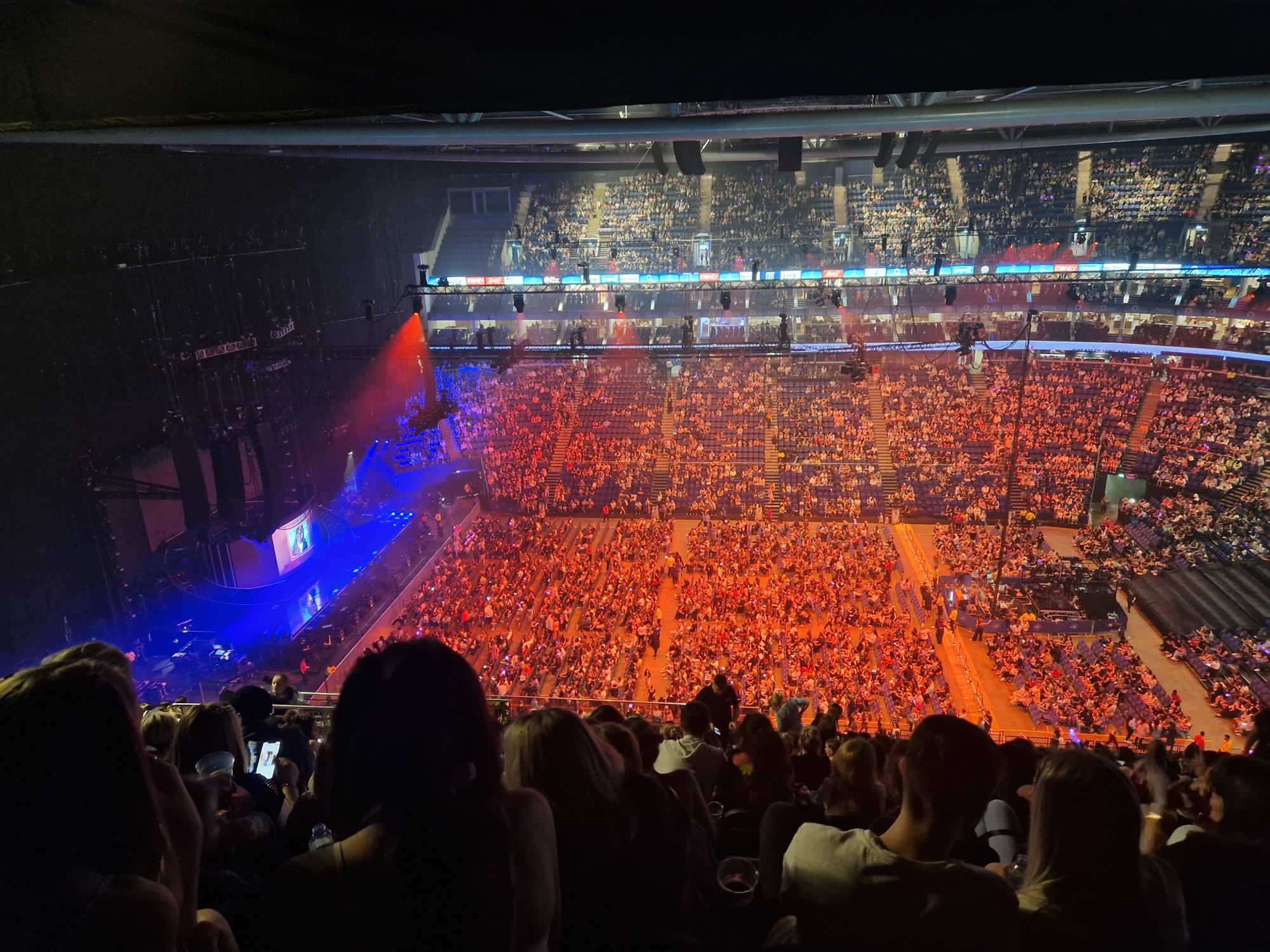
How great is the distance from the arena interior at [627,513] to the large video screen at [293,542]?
0.14 m

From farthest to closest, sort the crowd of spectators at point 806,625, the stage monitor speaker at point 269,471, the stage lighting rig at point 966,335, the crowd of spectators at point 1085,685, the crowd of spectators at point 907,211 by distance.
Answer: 1. the crowd of spectators at point 907,211
2. the stage lighting rig at point 966,335
3. the stage monitor speaker at point 269,471
4. the crowd of spectators at point 806,625
5. the crowd of spectators at point 1085,685

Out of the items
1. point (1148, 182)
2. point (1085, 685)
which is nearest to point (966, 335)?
point (1085, 685)

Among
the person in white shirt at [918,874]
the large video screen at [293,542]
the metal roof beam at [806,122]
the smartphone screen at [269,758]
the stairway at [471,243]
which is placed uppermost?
the metal roof beam at [806,122]

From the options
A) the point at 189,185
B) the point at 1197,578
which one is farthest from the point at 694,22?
the point at 1197,578

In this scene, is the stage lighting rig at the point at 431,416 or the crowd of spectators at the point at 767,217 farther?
the crowd of spectators at the point at 767,217

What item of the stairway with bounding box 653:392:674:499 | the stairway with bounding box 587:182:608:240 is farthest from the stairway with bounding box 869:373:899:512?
the stairway with bounding box 587:182:608:240

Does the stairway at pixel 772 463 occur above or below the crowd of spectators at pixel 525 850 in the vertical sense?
below

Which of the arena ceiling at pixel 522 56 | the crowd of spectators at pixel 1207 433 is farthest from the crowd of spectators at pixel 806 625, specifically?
the arena ceiling at pixel 522 56

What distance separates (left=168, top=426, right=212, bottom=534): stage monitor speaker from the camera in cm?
1034

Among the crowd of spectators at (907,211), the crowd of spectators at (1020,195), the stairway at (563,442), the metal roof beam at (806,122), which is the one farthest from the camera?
the crowd of spectators at (907,211)

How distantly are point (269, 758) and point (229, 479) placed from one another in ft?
30.3

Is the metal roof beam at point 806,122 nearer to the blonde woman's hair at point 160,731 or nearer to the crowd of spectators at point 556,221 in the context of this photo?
the blonde woman's hair at point 160,731

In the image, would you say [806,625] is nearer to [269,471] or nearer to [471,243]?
[269,471]

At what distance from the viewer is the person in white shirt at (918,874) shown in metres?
1.09
